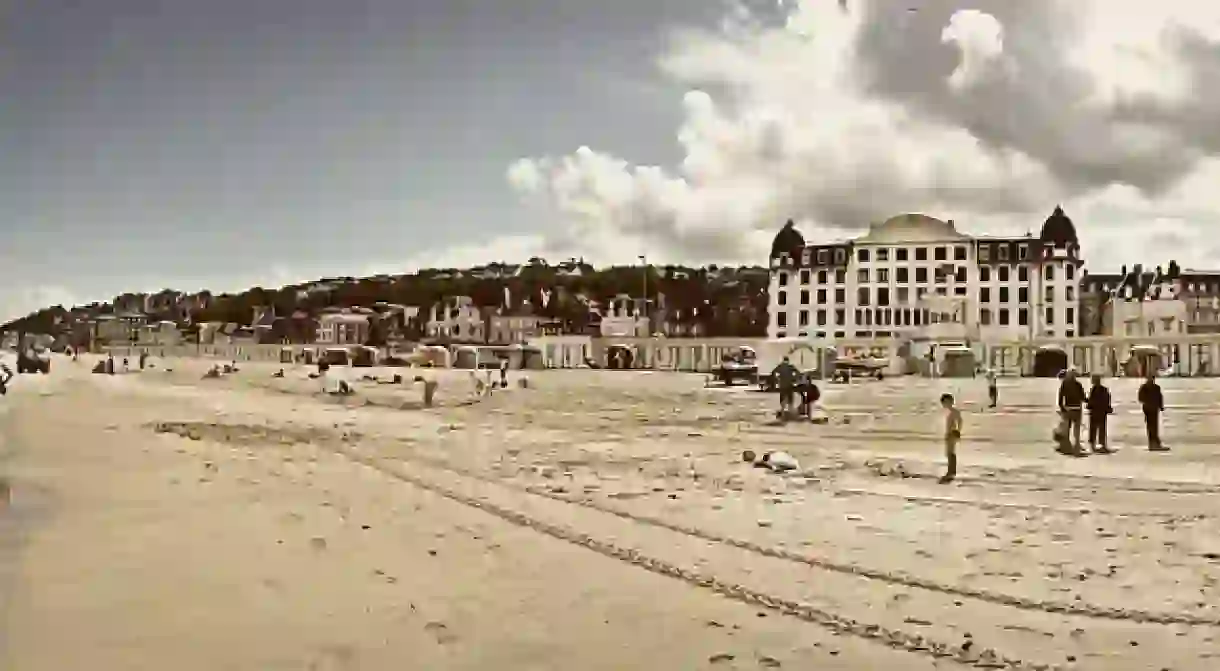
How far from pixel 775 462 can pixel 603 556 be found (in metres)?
4.95

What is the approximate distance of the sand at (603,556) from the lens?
4816 millimetres

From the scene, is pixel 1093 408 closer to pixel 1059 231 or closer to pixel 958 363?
pixel 958 363

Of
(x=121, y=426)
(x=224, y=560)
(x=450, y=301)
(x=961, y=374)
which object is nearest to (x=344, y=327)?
(x=450, y=301)

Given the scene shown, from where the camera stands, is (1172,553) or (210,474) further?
(210,474)

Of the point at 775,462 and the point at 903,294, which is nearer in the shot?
the point at 775,462

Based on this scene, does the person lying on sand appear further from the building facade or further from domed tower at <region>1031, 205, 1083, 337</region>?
domed tower at <region>1031, 205, 1083, 337</region>

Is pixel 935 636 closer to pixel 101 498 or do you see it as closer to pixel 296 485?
pixel 296 485

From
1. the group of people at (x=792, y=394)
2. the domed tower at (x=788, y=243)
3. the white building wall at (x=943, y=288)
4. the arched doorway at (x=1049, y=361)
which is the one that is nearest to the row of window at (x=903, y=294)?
the white building wall at (x=943, y=288)

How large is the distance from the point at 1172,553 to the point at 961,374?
2798 centimetres

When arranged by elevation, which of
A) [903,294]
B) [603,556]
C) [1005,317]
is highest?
[903,294]

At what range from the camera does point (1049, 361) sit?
34.2 meters

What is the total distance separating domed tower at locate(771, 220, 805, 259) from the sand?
4364 cm

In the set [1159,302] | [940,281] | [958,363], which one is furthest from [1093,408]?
[940,281]

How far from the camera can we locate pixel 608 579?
19.9 feet
